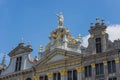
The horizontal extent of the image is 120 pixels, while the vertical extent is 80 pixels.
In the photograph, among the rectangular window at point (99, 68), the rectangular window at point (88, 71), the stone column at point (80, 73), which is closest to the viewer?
the rectangular window at point (99, 68)

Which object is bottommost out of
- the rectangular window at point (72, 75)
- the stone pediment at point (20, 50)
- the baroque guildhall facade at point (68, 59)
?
the rectangular window at point (72, 75)

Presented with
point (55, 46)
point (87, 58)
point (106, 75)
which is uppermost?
point (55, 46)

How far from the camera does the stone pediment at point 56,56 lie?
3703 cm

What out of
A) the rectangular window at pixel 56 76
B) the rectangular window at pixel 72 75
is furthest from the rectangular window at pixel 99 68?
the rectangular window at pixel 56 76

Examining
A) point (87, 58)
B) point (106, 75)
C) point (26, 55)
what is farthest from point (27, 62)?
point (106, 75)

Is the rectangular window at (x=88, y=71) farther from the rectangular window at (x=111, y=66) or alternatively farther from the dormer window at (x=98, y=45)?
the rectangular window at (x=111, y=66)

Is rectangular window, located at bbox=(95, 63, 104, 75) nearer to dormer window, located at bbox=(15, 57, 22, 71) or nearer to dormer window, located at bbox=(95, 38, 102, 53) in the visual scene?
dormer window, located at bbox=(95, 38, 102, 53)

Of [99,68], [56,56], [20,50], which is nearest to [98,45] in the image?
[99,68]

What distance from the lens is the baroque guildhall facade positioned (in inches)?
1304

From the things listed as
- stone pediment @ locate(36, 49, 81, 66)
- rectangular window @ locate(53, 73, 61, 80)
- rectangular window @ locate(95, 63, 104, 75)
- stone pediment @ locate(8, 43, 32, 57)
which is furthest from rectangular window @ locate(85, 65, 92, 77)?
stone pediment @ locate(8, 43, 32, 57)

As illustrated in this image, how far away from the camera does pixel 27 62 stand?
42.3 meters

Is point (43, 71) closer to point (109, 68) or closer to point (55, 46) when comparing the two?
point (55, 46)

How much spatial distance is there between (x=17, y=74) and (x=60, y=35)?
914 centimetres

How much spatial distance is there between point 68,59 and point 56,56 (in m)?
2.49
